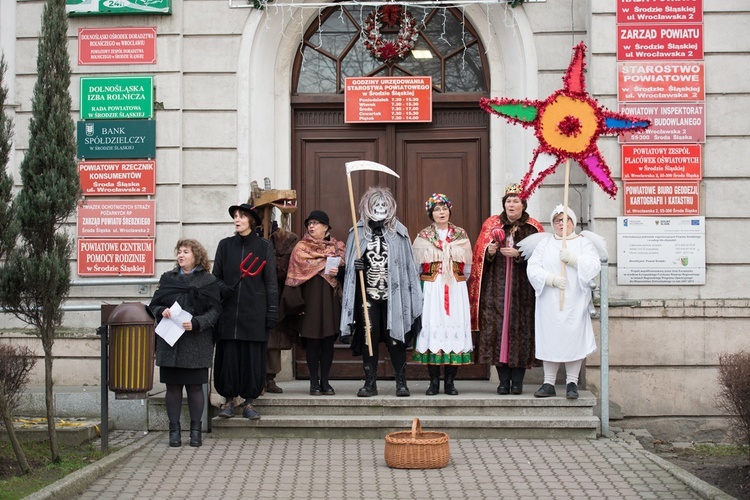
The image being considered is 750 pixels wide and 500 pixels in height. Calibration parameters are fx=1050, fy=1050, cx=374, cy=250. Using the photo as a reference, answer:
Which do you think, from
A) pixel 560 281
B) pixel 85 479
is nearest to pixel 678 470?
pixel 560 281

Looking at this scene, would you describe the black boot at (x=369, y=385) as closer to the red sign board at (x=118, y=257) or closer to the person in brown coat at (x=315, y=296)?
the person in brown coat at (x=315, y=296)

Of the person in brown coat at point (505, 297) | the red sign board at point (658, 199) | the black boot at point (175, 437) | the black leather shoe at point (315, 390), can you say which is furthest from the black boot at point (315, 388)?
the red sign board at point (658, 199)

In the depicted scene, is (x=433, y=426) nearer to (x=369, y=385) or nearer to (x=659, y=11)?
(x=369, y=385)

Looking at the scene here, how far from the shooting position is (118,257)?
10.9m

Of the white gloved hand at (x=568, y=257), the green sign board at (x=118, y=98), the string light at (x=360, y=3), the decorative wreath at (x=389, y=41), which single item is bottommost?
the white gloved hand at (x=568, y=257)

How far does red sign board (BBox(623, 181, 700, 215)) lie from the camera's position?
10.3m

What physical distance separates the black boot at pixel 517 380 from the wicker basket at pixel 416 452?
180cm

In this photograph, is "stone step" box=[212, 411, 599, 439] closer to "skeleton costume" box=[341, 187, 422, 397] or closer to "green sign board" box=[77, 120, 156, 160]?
"skeleton costume" box=[341, 187, 422, 397]

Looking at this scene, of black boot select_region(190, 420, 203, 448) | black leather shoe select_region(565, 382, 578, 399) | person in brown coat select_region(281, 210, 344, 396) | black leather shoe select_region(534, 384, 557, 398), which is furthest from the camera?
person in brown coat select_region(281, 210, 344, 396)

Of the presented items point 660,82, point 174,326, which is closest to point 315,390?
point 174,326

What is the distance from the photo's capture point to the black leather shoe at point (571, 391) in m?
9.07

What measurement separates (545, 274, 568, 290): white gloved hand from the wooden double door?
2.27m

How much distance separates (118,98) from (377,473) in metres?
5.34

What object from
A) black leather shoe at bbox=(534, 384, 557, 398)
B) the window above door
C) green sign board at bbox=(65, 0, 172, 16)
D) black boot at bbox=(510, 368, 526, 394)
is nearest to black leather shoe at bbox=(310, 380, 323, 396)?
black boot at bbox=(510, 368, 526, 394)
